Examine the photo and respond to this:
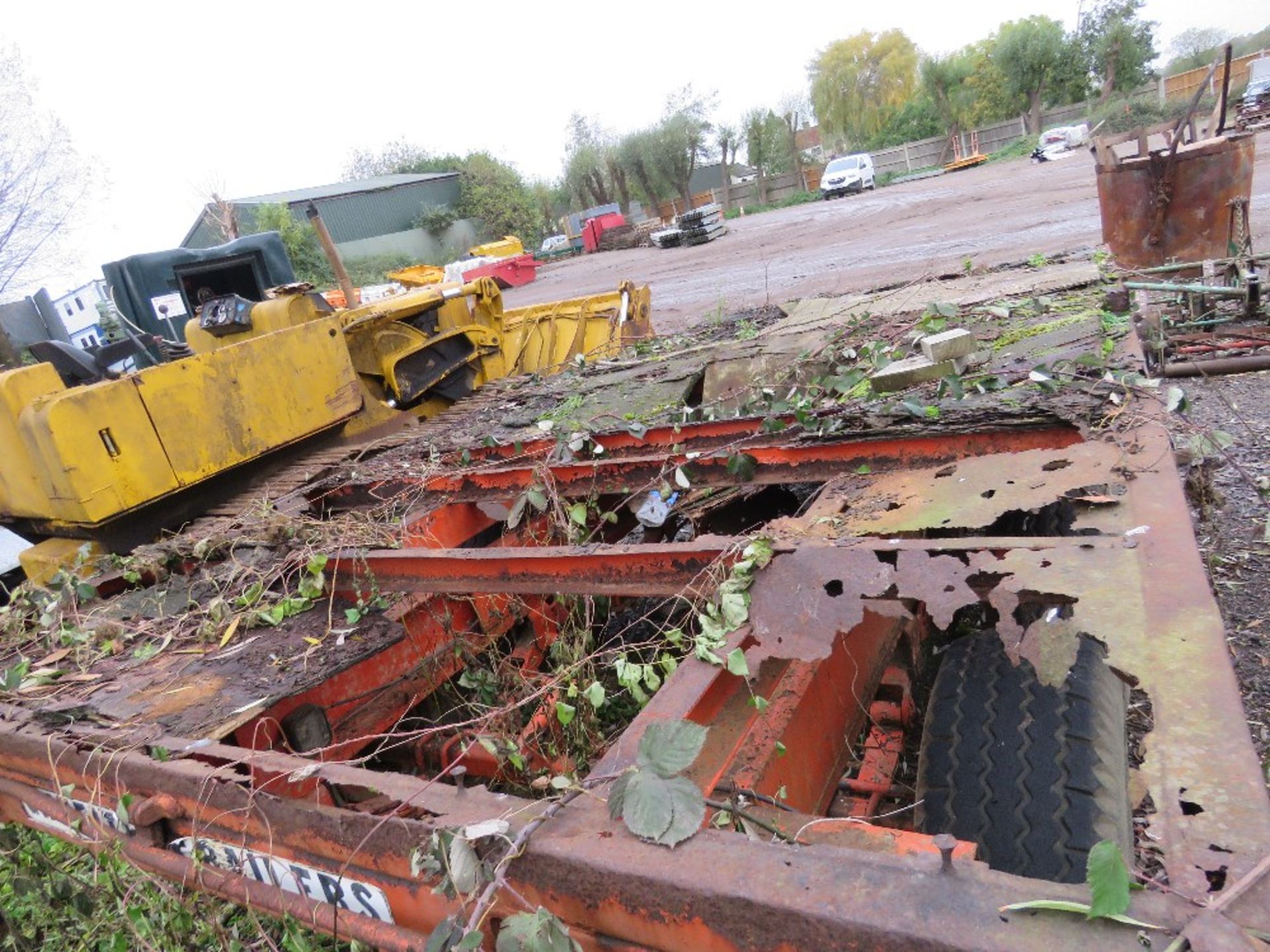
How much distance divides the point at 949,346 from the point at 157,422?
372 centimetres

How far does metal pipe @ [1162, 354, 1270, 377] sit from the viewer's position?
4621mm

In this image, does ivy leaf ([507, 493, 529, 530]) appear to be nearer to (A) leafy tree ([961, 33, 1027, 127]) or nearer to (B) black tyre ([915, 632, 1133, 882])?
(B) black tyre ([915, 632, 1133, 882])

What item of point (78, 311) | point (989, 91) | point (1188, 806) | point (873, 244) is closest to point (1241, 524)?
point (1188, 806)

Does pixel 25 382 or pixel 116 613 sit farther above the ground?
pixel 25 382

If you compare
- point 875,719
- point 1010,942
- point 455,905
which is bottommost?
point 875,719

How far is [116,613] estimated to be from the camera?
3.27 m

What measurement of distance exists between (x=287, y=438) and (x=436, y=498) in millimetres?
1576

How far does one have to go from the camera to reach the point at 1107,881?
99 cm

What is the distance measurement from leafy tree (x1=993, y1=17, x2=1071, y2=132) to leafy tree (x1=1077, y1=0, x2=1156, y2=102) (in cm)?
123

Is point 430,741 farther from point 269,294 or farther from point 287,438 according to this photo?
point 269,294

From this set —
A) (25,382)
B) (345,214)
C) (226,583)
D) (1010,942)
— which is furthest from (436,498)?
(345,214)

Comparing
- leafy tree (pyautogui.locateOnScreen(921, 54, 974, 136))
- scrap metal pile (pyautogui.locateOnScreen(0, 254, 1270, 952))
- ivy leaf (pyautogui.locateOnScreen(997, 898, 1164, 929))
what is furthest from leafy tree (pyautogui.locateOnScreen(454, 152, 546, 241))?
ivy leaf (pyautogui.locateOnScreen(997, 898, 1164, 929))

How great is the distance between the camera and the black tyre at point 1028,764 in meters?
1.61

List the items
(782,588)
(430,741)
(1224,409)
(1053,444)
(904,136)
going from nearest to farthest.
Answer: (782,588) < (1053,444) < (430,741) < (1224,409) < (904,136)
